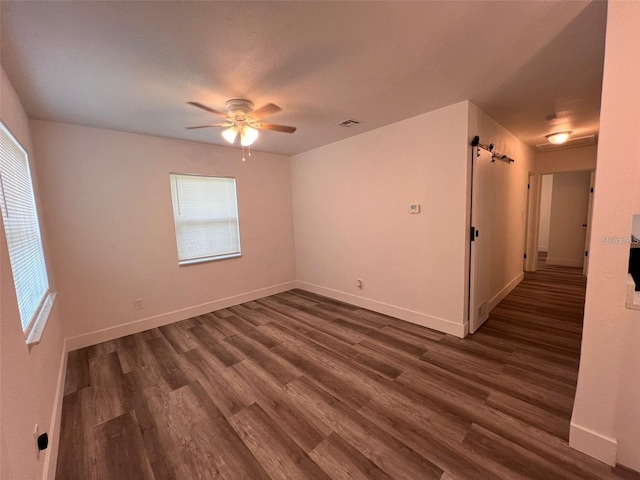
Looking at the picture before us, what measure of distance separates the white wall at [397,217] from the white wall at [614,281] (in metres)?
1.33

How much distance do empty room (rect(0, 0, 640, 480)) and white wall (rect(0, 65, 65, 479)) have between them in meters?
0.02

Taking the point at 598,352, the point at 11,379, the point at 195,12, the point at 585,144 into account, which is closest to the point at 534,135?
the point at 585,144

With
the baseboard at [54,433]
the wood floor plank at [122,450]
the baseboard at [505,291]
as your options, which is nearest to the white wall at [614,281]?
the baseboard at [505,291]

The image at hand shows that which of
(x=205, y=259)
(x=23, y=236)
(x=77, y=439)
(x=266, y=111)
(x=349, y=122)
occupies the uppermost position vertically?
(x=349, y=122)

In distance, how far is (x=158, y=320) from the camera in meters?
3.44

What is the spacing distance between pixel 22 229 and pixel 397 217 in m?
3.49

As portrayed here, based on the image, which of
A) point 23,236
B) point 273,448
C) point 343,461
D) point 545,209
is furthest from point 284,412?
point 545,209

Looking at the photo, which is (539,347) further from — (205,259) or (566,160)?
(566,160)

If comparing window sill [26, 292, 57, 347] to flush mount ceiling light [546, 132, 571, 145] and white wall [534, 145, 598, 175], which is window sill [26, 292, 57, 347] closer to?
flush mount ceiling light [546, 132, 571, 145]

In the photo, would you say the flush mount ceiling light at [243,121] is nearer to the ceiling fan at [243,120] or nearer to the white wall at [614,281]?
the ceiling fan at [243,120]

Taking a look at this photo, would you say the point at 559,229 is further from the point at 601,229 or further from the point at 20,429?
the point at 20,429

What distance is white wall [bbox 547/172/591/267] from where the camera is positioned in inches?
232

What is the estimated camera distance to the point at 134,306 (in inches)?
129

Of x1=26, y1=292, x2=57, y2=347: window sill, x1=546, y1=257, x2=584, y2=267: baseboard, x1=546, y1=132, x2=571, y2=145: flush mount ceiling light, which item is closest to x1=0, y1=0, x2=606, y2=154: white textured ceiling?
x1=546, y1=132, x2=571, y2=145: flush mount ceiling light
